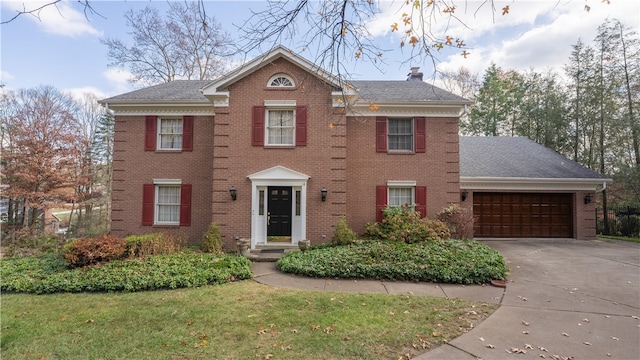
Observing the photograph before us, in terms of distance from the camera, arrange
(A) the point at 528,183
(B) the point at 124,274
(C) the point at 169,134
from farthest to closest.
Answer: (A) the point at 528,183, (C) the point at 169,134, (B) the point at 124,274

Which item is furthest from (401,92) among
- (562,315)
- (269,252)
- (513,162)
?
(562,315)

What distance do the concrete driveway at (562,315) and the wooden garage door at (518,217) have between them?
375 centimetres

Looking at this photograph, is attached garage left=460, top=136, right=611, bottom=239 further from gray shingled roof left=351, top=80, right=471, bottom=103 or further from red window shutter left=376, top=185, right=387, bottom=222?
red window shutter left=376, top=185, right=387, bottom=222

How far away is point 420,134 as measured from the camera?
1111 centimetres

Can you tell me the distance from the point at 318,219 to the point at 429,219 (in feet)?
13.9

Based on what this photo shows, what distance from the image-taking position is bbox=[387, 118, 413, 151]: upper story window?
11.4 meters

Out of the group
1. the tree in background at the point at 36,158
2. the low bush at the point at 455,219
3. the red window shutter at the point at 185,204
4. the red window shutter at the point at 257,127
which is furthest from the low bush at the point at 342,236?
the tree in background at the point at 36,158

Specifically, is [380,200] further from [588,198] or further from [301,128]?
[588,198]

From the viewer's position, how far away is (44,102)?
1553cm

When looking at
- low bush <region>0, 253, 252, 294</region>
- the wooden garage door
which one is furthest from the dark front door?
the wooden garage door

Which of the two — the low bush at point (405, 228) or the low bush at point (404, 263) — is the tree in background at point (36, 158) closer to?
the low bush at point (404, 263)

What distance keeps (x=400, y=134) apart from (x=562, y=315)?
784 centimetres

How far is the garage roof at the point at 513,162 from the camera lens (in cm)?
1245

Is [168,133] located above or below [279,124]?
below
